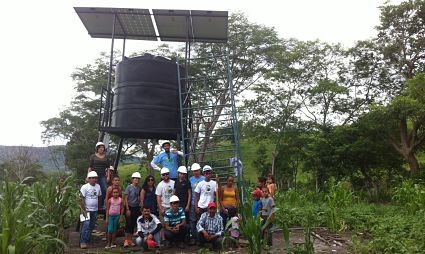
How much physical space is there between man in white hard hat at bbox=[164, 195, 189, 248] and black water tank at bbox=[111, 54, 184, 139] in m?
2.51

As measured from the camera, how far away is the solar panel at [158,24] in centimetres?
1012

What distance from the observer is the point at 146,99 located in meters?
9.77

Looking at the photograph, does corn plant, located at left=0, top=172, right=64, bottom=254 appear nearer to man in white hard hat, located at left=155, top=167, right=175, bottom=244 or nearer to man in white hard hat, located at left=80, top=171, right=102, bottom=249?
man in white hard hat, located at left=80, top=171, right=102, bottom=249

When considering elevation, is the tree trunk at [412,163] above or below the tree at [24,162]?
below

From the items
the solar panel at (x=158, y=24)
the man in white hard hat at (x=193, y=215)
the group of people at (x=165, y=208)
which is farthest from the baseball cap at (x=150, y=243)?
the solar panel at (x=158, y=24)

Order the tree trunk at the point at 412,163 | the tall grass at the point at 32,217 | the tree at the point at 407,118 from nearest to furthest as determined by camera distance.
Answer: the tall grass at the point at 32,217 < the tree at the point at 407,118 < the tree trunk at the point at 412,163

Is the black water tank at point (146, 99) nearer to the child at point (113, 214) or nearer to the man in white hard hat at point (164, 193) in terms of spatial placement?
the man in white hard hat at point (164, 193)

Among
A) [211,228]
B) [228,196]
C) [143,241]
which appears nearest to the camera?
[143,241]

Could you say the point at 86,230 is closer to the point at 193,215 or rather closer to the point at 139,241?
the point at 139,241

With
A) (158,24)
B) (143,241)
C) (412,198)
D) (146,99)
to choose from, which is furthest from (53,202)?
(412,198)

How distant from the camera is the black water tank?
9.66 metres

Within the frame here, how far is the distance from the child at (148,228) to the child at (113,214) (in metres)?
0.42

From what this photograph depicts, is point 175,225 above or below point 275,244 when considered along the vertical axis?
above

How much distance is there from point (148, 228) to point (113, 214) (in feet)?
2.30
